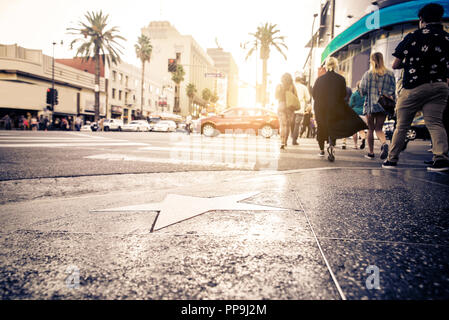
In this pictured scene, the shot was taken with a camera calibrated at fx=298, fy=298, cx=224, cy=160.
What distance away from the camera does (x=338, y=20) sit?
810 inches

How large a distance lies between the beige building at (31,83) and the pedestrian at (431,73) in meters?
34.3

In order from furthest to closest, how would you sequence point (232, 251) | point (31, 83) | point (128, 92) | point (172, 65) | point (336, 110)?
1. point (128, 92)
2. point (31, 83)
3. point (172, 65)
4. point (336, 110)
5. point (232, 251)

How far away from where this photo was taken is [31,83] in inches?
1225

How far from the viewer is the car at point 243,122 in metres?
15.5

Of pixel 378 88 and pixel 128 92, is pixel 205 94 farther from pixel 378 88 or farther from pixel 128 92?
pixel 378 88

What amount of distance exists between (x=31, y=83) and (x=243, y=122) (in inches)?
1054

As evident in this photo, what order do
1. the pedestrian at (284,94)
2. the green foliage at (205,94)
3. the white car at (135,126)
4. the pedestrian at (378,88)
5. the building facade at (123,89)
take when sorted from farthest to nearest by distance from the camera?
the green foliage at (205,94), the building facade at (123,89), the white car at (135,126), the pedestrian at (284,94), the pedestrian at (378,88)

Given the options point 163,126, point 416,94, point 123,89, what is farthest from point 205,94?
point 416,94

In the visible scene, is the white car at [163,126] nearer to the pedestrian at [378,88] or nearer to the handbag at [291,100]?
the handbag at [291,100]

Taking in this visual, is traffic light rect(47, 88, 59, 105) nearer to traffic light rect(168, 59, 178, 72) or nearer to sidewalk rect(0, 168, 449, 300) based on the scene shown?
traffic light rect(168, 59, 178, 72)

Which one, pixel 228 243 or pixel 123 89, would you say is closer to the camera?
pixel 228 243

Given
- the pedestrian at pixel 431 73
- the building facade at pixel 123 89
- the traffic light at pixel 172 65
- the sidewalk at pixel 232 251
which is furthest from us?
the building facade at pixel 123 89

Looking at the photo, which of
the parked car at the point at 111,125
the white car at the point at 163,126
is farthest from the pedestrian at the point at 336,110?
the white car at the point at 163,126

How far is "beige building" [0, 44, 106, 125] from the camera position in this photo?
29.1 m
